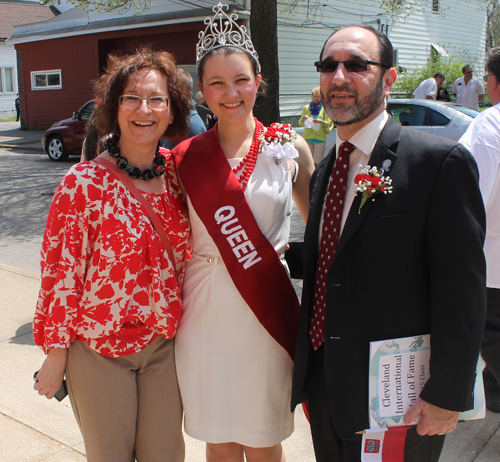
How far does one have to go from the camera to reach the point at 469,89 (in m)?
13.8

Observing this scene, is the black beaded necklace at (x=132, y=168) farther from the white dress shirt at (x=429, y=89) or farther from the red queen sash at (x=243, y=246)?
the white dress shirt at (x=429, y=89)

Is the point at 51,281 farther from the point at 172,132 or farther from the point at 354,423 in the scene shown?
the point at 354,423

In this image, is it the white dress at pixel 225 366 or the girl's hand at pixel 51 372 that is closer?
the girl's hand at pixel 51 372

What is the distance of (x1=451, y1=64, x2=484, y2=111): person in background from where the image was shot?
13641 millimetres

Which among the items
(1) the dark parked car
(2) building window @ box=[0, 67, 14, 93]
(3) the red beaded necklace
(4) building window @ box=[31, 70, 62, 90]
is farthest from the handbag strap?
(2) building window @ box=[0, 67, 14, 93]

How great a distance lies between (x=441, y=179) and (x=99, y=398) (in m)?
1.43

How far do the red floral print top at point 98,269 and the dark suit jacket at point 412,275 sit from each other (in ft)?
2.35

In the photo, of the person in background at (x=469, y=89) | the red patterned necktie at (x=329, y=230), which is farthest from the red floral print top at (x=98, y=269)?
Result: the person in background at (x=469, y=89)

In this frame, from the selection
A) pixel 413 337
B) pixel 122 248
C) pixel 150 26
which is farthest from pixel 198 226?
pixel 150 26

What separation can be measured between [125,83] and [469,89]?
1343cm

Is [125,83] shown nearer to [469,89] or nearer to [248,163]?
[248,163]

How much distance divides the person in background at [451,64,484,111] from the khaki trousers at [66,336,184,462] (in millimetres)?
13544

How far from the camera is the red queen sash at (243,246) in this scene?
2205 millimetres

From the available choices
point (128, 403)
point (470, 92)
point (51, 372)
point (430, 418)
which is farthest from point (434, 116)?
point (51, 372)
